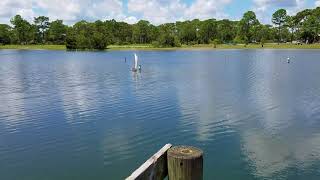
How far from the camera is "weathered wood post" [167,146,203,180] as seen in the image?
8237mm

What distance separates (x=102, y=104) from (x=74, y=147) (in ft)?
52.2

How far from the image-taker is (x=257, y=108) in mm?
36656

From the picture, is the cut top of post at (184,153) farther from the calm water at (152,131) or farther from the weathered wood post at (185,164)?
the calm water at (152,131)

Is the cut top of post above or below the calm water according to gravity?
above

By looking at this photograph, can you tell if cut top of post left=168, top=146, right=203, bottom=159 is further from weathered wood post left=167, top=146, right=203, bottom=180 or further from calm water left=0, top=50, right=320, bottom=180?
calm water left=0, top=50, right=320, bottom=180

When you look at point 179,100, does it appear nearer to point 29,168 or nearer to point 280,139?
point 280,139

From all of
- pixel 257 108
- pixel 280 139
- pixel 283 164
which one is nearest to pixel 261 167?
pixel 283 164

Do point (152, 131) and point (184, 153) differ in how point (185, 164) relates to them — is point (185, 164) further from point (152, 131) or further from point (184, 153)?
point (152, 131)

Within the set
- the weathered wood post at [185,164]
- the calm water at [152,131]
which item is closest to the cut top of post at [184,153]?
the weathered wood post at [185,164]

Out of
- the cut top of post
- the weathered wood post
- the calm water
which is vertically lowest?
the calm water

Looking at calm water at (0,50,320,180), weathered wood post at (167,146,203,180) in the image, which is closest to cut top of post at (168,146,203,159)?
weathered wood post at (167,146,203,180)

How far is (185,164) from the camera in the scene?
325 inches

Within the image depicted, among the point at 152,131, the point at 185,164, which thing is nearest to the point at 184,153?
the point at 185,164

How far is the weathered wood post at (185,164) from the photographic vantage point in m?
8.24
